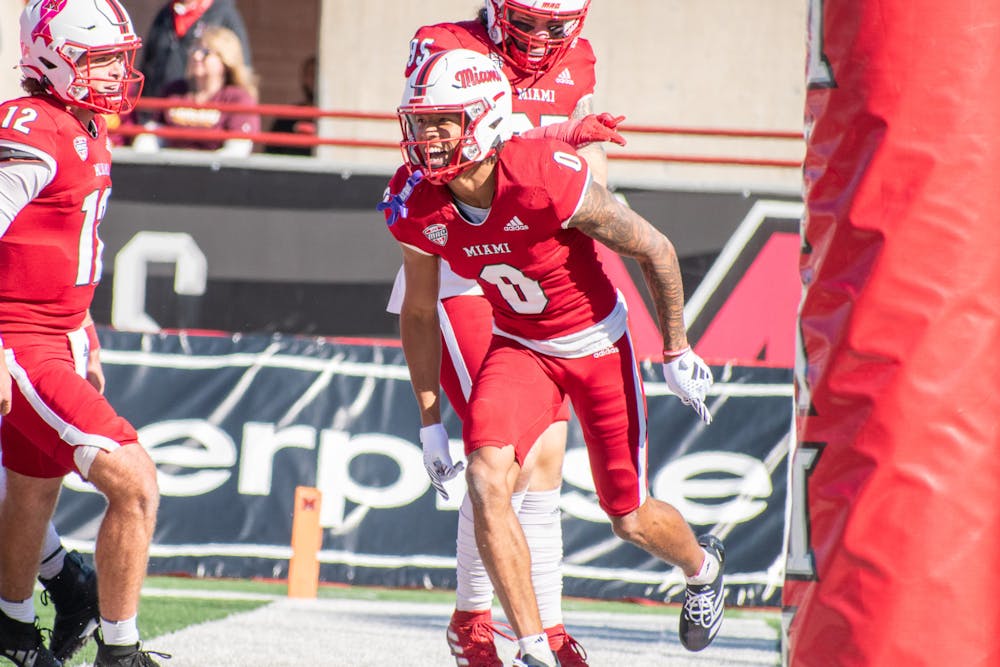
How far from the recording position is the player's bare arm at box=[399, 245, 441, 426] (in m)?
4.23

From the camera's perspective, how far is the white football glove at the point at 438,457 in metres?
4.26

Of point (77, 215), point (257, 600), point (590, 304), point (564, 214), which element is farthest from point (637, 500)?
point (257, 600)

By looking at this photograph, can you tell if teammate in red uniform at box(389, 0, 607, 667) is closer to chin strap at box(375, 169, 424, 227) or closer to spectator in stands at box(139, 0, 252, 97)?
chin strap at box(375, 169, 424, 227)

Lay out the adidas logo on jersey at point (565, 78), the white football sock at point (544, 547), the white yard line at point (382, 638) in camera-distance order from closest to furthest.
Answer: the white football sock at point (544, 547), the adidas logo on jersey at point (565, 78), the white yard line at point (382, 638)

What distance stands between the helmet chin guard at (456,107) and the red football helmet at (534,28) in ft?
1.58

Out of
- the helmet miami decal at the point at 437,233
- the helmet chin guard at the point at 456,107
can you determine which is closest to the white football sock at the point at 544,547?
the helmet miami decal at the point at 437,233

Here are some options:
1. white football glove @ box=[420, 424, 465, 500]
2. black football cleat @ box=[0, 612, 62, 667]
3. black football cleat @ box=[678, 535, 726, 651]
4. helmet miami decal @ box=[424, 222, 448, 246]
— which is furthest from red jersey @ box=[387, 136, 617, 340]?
black football cleat @ box=[0, 612, 62, 667]

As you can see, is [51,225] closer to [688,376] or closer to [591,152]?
[591,152]

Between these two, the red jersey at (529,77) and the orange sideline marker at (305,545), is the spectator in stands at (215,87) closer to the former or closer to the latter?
the orange sideline marker at (305,545)

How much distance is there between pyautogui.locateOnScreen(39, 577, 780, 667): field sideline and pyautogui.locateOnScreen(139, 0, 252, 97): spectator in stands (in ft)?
13.0

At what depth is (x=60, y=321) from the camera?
4.23 meters

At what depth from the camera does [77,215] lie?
4.18 meters

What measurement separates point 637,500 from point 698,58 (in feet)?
24.7

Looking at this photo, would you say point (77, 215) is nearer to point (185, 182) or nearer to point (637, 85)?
point (185, 182)
